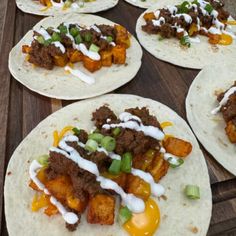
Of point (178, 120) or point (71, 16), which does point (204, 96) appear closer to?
point (178, 120)

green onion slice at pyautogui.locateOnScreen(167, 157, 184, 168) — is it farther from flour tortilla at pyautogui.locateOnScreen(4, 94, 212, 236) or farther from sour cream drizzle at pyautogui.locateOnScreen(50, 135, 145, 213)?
sour cream drizzle at pyautogui.locateOnScreen(50, 135, 145, 213)

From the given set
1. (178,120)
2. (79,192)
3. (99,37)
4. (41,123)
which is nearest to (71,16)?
(99,37)

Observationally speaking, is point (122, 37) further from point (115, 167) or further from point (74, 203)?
point (74, 203)

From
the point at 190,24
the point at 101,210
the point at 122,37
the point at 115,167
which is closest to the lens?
the point at 101,210

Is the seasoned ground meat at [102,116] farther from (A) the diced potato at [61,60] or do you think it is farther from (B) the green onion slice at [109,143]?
(A) the diced potato at [61,60]

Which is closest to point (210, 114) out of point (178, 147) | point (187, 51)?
point (178, 147)

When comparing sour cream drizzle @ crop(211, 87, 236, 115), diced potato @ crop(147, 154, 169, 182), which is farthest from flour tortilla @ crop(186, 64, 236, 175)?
diced potato @ crop(147, 154, 169, 182)

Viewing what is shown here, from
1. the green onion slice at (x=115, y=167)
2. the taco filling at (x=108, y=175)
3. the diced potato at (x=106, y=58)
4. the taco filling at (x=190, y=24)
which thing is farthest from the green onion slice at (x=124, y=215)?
the taco filling at (x=190, y=24)
